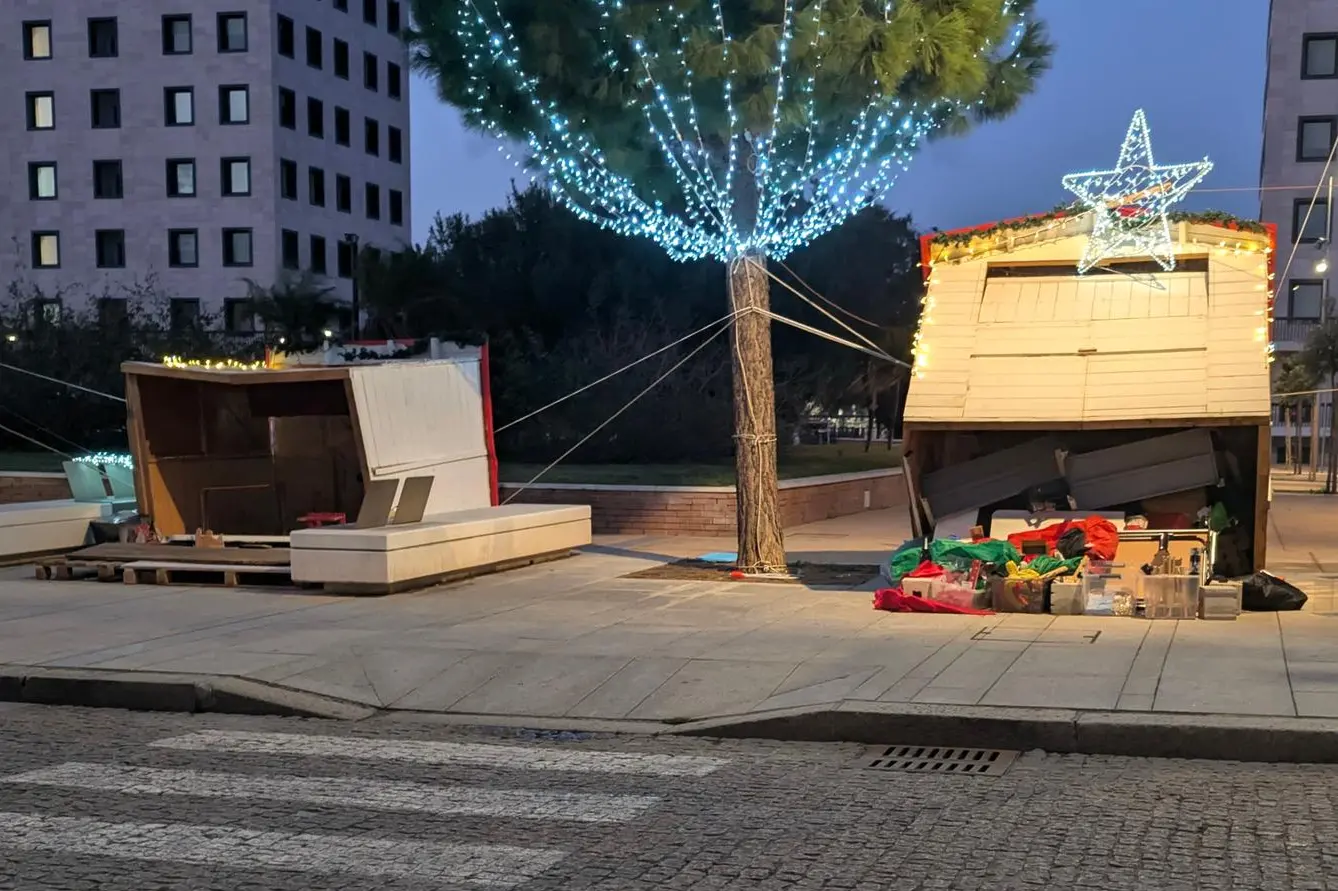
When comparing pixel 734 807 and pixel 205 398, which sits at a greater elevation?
pixel 205 398

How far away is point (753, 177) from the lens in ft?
47.9

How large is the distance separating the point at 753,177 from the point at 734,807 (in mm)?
9441

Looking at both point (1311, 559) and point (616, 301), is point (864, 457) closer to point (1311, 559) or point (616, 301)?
point (616, 301)

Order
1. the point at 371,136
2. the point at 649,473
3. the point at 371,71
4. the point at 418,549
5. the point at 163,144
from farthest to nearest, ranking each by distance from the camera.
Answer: the point at 371,136
the point at 371,71
the point at 163,144
the point at 649,473
the point at 418,549

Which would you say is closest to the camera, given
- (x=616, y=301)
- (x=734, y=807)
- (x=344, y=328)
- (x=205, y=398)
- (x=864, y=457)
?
(x=734, y=807)

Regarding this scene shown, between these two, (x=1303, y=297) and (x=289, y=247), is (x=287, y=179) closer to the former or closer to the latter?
(x=289, y=247)

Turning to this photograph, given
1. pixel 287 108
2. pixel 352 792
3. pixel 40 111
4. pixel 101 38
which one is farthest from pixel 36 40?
pixel 352 792

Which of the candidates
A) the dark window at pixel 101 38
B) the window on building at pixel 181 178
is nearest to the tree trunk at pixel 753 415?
the window on building at pixel 181 178

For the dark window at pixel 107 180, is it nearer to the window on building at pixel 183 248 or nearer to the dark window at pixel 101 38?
the window on building at pixel 183 248

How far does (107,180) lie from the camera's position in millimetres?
52219

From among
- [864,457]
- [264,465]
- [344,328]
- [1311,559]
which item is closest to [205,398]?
[264,465]

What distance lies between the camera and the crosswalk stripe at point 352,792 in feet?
20.7

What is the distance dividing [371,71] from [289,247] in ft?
33.0

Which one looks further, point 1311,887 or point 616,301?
point 616,301
